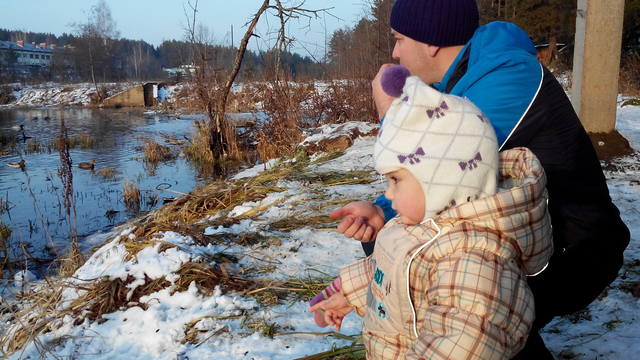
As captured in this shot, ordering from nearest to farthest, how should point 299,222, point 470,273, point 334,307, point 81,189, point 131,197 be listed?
point 470,273 → point 334,307 → point 299,222 → point 131,197 → point 81,189

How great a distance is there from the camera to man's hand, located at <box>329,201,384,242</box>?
1.83 metres

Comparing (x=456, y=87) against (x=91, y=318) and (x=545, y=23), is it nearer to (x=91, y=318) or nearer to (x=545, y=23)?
(x=91, y=318)

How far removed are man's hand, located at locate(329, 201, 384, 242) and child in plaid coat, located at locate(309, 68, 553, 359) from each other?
382 millimetres

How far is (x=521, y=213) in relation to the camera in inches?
52.0

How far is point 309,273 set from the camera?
11.5 ft

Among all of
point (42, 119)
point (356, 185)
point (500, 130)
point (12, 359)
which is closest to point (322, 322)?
point (500, 130)

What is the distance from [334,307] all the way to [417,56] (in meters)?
1.00

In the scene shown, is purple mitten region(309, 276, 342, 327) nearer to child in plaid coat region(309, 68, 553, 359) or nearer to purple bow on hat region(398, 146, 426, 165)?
child in plaid coat region(309, 68, 553, 359)

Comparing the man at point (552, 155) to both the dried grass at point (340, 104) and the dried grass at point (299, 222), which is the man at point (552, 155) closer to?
the dried grass at point (299, 222)

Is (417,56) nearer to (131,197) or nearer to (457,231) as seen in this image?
(457,231)

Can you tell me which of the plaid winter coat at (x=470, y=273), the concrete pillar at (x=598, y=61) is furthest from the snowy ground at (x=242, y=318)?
the concrete pillar at (x=598, y=61)

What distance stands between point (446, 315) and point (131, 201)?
28.3 ft

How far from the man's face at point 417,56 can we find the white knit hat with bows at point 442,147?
647 millimetres

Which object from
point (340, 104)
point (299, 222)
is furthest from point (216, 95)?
point (299, 222)
